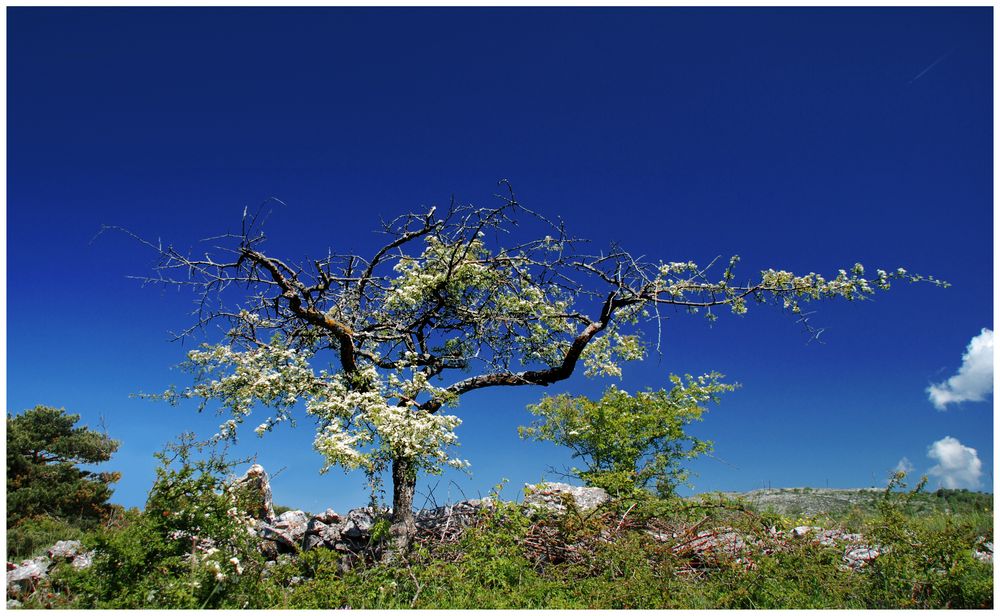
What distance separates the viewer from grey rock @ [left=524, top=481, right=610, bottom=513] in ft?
37.2

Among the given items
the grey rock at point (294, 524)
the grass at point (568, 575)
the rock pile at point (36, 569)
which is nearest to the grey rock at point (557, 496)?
the grass at point (568, 575)

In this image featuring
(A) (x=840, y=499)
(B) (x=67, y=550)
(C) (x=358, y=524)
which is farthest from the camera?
(A) (x=840, y=499)

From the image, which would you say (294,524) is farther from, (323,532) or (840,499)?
(840,499)

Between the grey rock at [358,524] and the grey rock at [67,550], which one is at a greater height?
the grey rock at [358,524]

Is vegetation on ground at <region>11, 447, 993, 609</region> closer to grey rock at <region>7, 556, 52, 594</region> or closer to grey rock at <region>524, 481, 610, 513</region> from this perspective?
grey rock at <region>524, 481, 610, 513</region>

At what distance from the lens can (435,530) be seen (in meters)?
11.9

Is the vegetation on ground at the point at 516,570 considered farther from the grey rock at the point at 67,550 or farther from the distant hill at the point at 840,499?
the distant hill at the point at 840,499

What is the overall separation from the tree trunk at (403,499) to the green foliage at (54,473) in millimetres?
16986

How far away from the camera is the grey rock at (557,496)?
11.3 meters

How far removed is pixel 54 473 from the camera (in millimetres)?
24531

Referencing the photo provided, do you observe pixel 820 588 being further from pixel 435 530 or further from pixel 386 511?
pixel 386 511

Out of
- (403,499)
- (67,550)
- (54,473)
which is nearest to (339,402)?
(403,499)

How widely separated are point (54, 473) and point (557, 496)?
76.9ft

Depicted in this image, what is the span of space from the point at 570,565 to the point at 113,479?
25268mm
